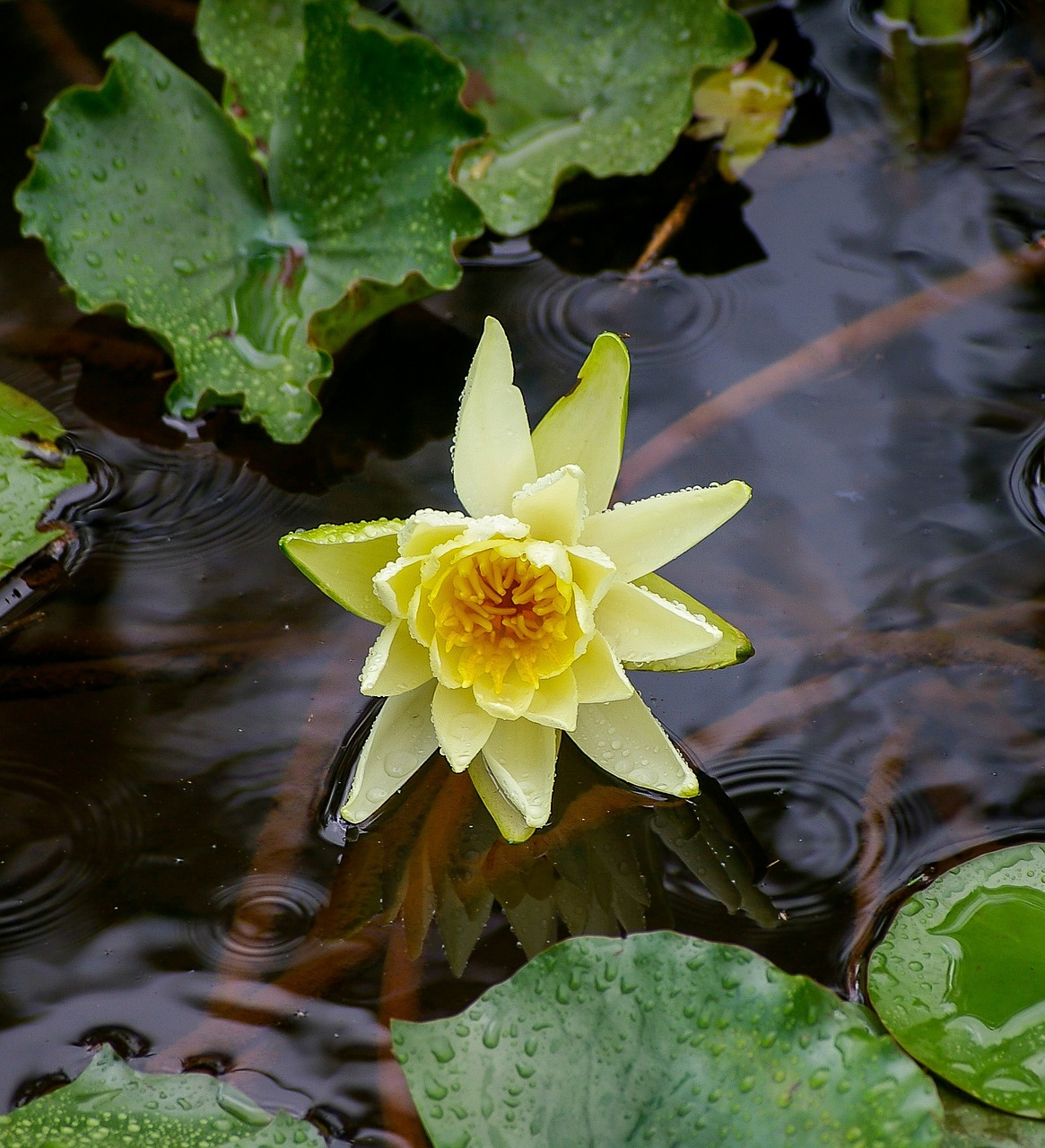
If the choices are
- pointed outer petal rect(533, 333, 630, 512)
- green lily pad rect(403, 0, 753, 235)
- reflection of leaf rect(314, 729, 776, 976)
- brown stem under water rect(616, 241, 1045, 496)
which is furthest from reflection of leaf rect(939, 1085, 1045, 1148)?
green lily pad rect(403, 0, 753, 235)

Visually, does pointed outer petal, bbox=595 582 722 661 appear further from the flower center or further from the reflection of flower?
the flower center

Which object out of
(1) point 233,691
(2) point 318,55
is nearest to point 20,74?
(2) point 318,55

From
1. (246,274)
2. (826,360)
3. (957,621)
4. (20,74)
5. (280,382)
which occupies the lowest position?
(957,621)

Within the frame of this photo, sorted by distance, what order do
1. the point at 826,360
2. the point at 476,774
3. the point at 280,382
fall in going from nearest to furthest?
the point at 476,774 → the point at 280,382 → the point at 826,360

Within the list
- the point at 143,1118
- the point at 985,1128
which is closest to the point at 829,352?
the point at 985,1128

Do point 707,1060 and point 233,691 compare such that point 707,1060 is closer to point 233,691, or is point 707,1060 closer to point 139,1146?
point 139,1146

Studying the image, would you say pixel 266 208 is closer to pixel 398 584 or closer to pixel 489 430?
pixel 489 430
